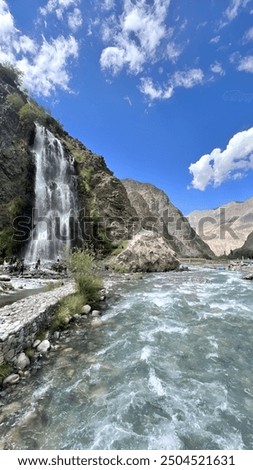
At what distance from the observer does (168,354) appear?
8258 millimetres

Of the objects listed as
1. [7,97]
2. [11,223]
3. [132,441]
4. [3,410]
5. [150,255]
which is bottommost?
[132,441]

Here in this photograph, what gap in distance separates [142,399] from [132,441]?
4.28 ft

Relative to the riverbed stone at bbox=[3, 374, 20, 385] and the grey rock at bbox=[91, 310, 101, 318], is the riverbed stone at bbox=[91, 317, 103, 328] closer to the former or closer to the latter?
the grey rock at bbox=[91, 310, 101, 318]

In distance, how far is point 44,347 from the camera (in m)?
8.18

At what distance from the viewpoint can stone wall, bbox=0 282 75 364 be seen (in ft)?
22.0

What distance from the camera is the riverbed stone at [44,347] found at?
807 centimetres

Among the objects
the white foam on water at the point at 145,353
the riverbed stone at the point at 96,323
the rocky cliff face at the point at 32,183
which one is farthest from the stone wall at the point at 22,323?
the rocky cliff face at the point at 32,183

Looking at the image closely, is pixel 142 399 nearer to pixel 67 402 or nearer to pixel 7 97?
pixel 67 402

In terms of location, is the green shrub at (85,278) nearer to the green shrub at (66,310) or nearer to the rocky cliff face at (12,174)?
the green shrub at (66,310)

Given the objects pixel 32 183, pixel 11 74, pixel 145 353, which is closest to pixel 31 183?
pixel 32 183

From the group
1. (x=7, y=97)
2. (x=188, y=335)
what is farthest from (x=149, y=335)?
(x=7, y=97)

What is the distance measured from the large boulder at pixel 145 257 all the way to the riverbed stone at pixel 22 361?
2644 centimetres

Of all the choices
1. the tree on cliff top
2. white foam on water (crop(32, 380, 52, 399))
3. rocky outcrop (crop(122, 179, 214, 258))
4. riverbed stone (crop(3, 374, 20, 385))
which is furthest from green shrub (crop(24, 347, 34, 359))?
rocky outcrop (crop(122, 179, 214, 258))

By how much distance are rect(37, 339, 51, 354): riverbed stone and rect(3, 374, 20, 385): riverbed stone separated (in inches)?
61.1
